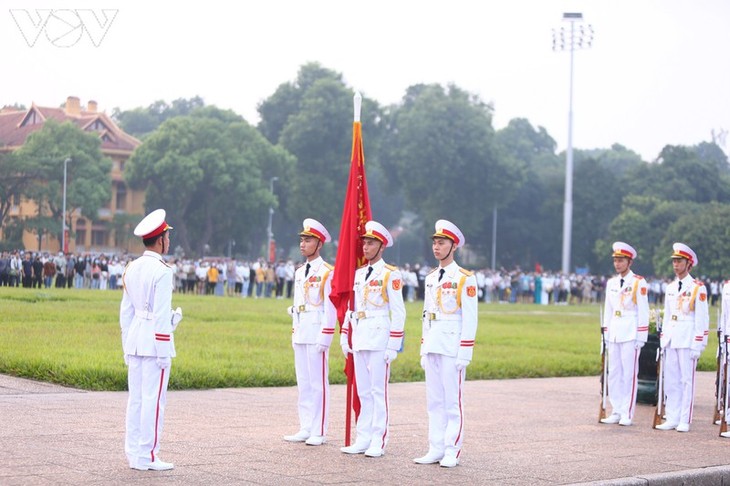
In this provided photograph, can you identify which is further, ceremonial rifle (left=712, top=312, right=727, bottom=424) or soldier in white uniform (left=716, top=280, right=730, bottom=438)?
soldier in white uniform (left=716, top=280, right=730, bottom=438)

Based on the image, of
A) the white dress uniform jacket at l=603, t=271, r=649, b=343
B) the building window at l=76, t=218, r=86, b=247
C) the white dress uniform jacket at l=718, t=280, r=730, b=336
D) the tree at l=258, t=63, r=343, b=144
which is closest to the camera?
the white dress uniform jacket at l=718, t=280, r=730, b=336

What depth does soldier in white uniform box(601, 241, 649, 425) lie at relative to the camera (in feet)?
48.1

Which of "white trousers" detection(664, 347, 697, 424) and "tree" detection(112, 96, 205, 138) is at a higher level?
"tree" detection(112, 96, 205, 138)

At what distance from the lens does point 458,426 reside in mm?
10789

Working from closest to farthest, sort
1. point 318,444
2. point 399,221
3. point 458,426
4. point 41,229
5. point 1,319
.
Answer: point 458,426, point 318,444, point 1,319, point 41,229, point 399,221

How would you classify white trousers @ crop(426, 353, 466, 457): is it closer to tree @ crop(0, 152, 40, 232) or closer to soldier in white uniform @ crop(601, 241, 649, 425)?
soldier in white uniform @ crop(601, 241, 649, 425)

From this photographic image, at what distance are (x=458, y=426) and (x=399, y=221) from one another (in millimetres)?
111749

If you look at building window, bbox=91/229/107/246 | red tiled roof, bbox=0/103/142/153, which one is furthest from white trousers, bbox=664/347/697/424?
building window, bbox=91/229/107/246

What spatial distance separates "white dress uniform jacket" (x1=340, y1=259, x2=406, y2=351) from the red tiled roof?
51.9 metres

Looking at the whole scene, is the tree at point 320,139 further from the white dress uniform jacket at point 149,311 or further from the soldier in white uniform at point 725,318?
the white dress uniform jacket at point 149,311

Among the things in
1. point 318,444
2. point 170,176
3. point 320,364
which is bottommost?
point 318,444

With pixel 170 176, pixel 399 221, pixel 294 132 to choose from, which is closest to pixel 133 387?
pixel 170 176

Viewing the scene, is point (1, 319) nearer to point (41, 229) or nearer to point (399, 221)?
point (41, 229)

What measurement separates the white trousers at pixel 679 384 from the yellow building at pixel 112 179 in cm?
5540
